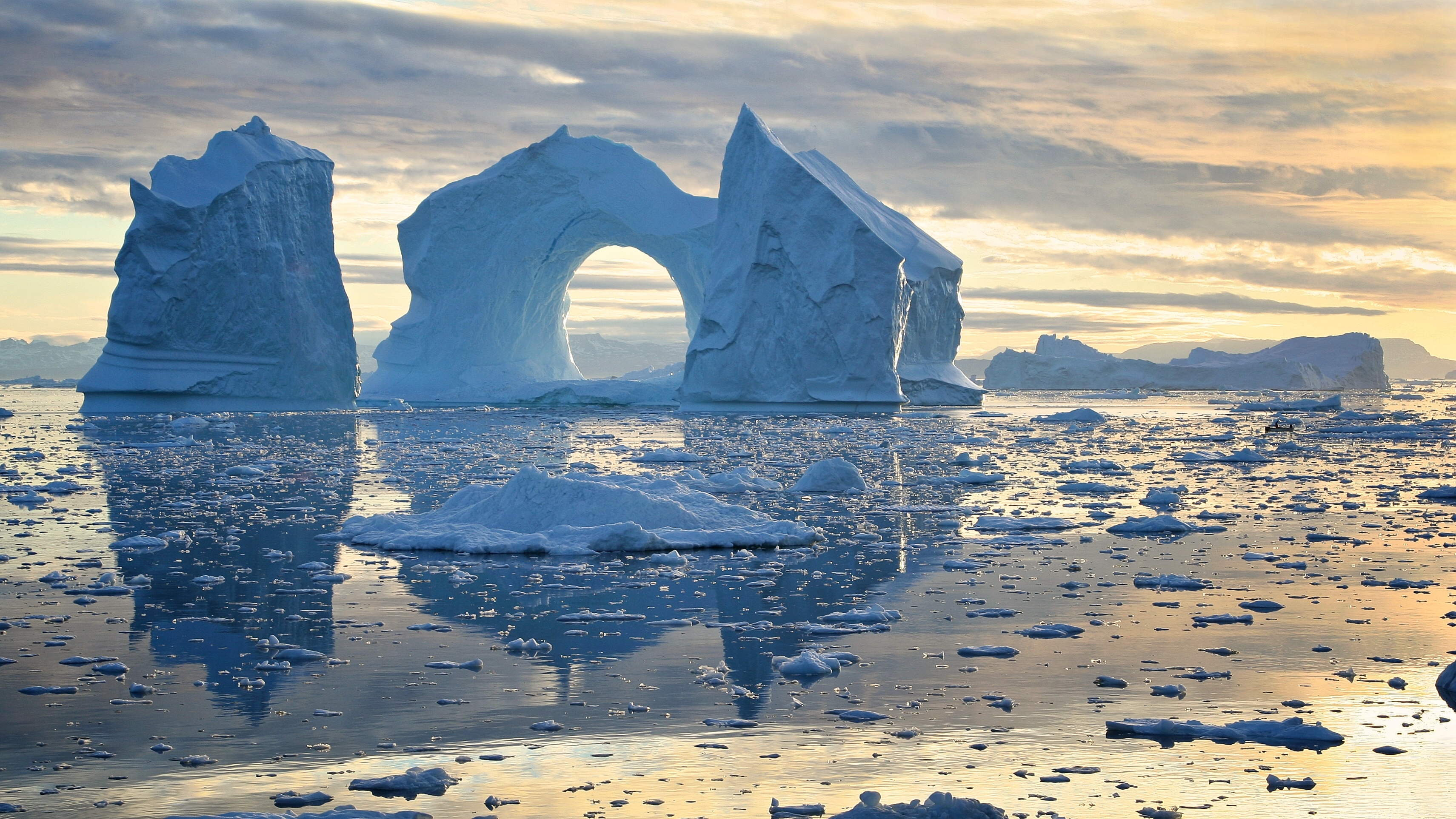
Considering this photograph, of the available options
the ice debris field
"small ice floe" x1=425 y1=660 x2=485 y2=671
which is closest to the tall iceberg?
the ice debris field

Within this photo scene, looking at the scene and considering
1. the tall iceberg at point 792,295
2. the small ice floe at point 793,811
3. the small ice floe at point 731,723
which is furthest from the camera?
the tall iceberg at point 792,295

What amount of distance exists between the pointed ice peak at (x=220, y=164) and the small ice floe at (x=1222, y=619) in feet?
81.8

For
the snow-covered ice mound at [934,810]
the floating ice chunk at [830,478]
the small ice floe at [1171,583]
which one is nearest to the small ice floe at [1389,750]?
the snow-covered ice mound at [934,810]

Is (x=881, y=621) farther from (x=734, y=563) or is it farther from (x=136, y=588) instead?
(x=136, y=588)

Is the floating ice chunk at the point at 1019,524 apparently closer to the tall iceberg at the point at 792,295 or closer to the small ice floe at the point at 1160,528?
the small ice floe at the point at 1160,528

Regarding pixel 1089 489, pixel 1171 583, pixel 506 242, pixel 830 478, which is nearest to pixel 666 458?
pixel 830 478

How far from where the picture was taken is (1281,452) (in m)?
16.7

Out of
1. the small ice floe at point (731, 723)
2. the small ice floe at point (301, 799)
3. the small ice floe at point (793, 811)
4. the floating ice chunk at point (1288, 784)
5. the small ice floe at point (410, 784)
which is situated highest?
the floating ice chunk at point (1288, 784)

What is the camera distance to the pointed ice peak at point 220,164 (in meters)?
26.2

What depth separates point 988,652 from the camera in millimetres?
4723

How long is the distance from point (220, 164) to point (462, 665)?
84.1 feet

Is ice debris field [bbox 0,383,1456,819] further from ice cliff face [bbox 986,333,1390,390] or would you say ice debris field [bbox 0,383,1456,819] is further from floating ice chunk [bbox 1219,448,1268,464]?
ice cliff face [bbox 986,333,1390,390]

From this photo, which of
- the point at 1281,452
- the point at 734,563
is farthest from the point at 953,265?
the point at 734,563

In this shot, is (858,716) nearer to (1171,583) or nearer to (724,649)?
(724,649)
